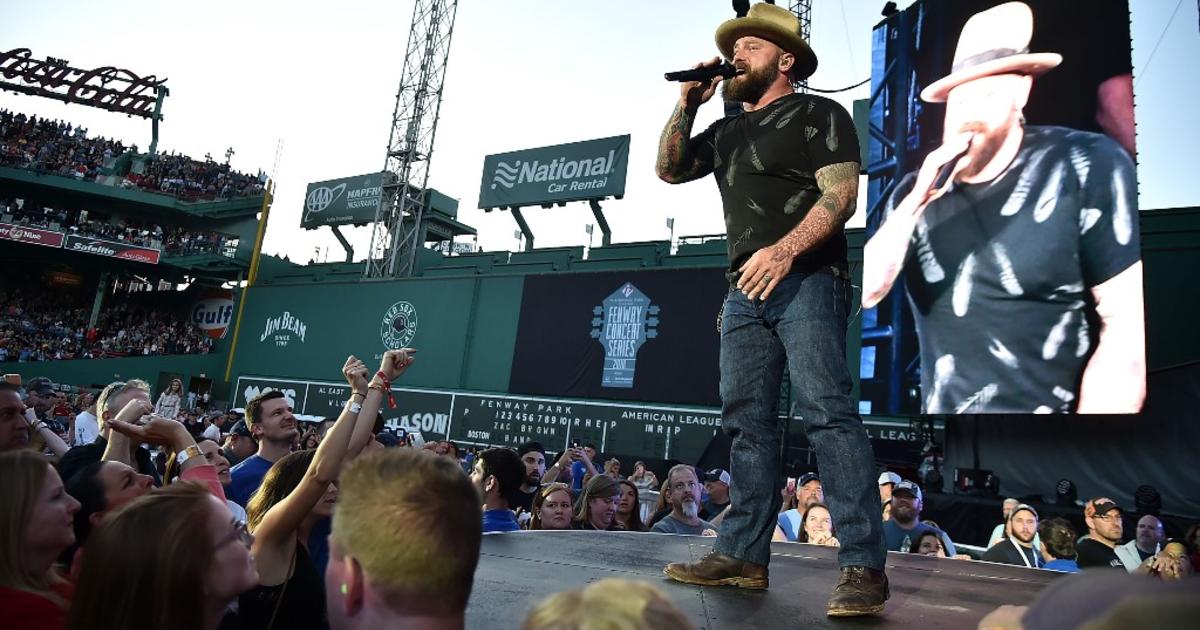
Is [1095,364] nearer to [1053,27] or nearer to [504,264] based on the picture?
[1053,27]

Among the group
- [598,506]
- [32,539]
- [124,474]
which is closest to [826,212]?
[32,539]

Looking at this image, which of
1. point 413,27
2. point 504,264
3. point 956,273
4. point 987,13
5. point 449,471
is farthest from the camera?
point 413,27

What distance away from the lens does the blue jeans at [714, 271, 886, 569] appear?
7.61 feet

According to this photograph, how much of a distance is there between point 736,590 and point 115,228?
35361 millimetres

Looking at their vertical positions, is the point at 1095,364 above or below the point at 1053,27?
below

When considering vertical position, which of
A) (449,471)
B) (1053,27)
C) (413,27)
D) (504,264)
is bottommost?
(449,471)

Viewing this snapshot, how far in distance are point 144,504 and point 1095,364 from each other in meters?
10.6

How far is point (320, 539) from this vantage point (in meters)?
2.91

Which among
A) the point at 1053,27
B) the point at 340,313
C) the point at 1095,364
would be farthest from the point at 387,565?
the point at 340,313

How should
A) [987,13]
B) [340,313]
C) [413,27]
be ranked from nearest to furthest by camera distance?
[987,13] < [340,313] < [413,27]

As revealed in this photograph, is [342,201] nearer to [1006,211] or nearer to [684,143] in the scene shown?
[1006,211]

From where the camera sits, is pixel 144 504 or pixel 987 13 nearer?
pixel 144 504

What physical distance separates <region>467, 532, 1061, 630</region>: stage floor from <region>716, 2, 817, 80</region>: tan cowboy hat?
6.14 ft

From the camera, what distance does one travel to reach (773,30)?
261 centimetres
